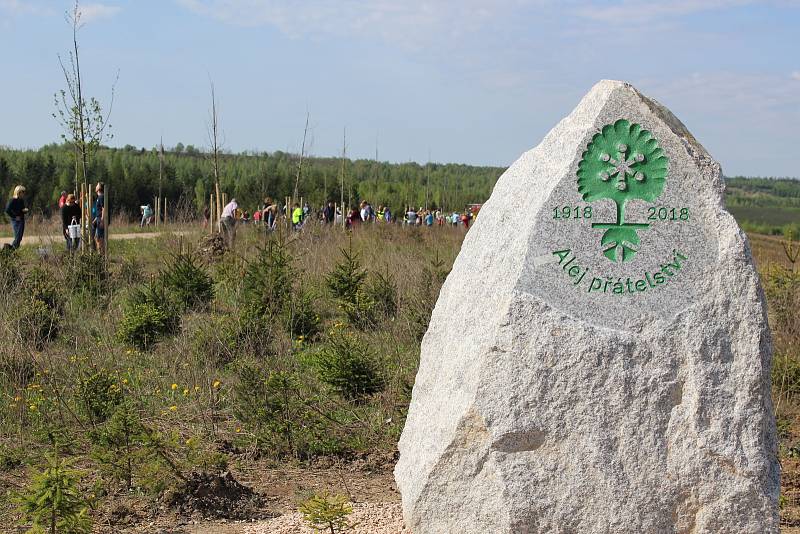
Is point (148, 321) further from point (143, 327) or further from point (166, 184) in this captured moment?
point (166, 184)

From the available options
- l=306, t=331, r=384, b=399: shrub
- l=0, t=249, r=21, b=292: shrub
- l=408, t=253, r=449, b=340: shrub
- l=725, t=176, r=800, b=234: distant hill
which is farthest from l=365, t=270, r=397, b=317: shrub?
l=725, t=176, r=800, b=234: distant hill

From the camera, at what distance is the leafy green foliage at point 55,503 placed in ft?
13.0

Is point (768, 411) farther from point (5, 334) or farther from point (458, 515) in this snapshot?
point (5, 334)

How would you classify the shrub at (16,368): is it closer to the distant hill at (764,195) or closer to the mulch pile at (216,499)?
the mulch pile at (216,499)

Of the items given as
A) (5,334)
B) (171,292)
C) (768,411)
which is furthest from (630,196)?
(171,292)

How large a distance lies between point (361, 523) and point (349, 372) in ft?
7.58

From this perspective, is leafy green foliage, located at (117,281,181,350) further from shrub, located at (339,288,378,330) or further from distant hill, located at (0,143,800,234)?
distant hill, located at (0,143,800,234)

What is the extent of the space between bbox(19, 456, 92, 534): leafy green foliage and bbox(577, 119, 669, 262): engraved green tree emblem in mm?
2785

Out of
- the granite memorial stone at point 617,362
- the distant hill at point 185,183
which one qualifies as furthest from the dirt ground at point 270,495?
the distant hill at point 185,183

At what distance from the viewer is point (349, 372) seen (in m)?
7.02

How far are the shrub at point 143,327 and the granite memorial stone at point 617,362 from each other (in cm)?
525

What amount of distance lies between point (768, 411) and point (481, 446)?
1360 mm

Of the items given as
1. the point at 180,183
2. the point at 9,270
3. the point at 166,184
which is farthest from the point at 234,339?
the point at 180,183

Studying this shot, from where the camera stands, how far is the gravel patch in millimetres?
4680
